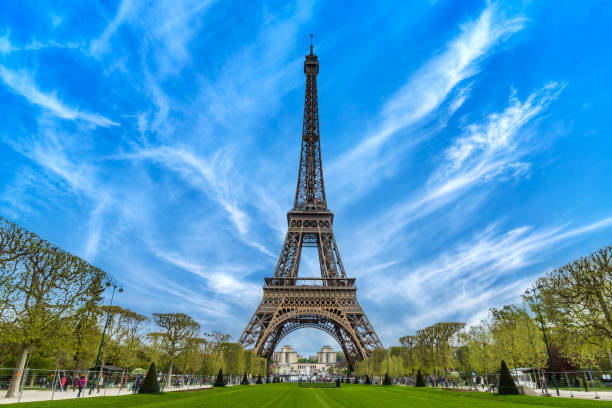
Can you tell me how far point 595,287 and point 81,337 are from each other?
3398 cm

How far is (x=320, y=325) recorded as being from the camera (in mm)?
56906

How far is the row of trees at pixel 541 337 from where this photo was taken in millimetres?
21938

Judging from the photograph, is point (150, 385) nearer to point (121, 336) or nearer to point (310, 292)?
point (121, 336)

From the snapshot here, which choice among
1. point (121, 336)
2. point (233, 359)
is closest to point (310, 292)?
point (233, 359)

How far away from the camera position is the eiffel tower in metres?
45.5

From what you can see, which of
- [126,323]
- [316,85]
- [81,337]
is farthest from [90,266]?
[316,85]

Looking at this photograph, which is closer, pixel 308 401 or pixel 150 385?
pixel 308 401

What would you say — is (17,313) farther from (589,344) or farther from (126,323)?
(589,344)

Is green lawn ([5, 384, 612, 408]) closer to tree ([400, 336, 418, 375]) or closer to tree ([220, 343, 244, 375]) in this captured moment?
tree ([220, 343, 244, 375])

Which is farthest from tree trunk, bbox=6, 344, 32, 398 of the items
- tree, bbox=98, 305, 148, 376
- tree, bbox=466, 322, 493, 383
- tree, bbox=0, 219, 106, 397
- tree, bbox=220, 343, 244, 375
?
tree, bbox=466, 322, 493, 383

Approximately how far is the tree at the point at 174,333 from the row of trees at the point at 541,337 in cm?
2417

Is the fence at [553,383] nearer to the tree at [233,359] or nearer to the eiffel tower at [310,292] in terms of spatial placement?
the eiffel tower at [310,292]

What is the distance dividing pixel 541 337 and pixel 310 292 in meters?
28.0

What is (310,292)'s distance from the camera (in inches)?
1924
